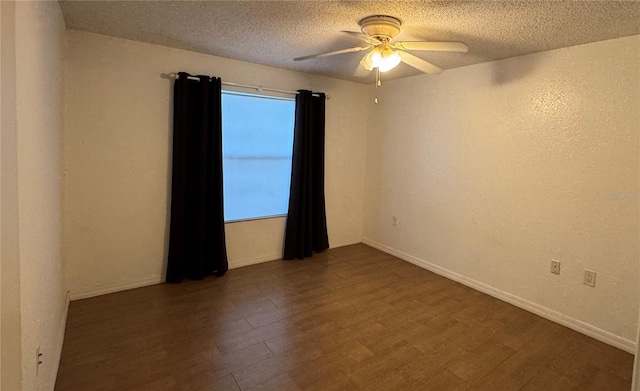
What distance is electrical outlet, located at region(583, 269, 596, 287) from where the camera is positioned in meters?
2.66

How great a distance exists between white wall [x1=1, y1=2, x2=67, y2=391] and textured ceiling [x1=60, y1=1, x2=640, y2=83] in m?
0.61

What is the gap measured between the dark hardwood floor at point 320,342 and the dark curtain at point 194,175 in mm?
282

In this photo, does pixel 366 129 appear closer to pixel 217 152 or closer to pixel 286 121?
pixel 286 121

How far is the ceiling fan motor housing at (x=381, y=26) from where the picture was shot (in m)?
2.21

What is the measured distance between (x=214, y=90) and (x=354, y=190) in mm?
2263

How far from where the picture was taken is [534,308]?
301cm

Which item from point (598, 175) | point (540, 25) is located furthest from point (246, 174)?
point (598, 175)

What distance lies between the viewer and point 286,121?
3.99 meters

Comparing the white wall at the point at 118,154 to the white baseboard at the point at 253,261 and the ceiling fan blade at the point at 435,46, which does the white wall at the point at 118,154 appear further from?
the ceiling fan blade at the point at 435,46

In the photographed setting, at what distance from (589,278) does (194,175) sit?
136 inches

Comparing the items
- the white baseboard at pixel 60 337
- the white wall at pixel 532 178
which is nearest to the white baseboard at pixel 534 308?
the white wall at pixel 532 178

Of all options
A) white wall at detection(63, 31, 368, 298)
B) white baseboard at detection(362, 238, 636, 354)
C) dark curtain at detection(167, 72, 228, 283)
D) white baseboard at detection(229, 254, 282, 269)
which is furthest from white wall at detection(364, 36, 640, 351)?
dark curtain at detection(167, 72, 228, 283)

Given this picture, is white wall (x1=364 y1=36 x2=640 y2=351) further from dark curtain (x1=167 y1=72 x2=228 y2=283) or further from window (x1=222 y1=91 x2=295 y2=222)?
dark curtain (x1=167 y1=72 x2=228 y2=283)

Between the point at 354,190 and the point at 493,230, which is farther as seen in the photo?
the point at 354,190
